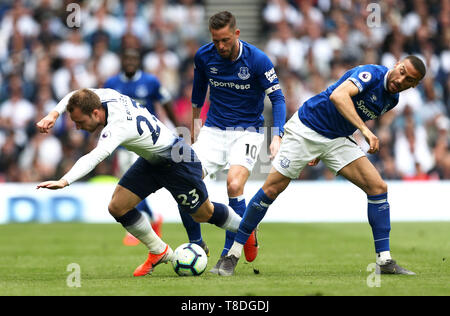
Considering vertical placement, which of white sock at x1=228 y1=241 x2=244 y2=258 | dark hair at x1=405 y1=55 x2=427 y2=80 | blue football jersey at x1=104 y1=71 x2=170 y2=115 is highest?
blue football jersey at x1=104 y1=71 x2=170 y2=115

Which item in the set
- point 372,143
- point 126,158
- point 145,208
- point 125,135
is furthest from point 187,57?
point 372,143

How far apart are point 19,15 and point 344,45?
790 cm

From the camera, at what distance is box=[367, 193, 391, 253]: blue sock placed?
795 centimetres

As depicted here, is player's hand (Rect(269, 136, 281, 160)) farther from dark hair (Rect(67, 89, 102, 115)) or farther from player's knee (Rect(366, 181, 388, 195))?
dark hair (Rect(67, 89, 102, 115))

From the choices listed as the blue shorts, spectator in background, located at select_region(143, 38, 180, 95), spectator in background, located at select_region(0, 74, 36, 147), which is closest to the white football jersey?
the blue shorts

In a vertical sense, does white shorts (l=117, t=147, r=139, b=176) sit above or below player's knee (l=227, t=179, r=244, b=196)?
above

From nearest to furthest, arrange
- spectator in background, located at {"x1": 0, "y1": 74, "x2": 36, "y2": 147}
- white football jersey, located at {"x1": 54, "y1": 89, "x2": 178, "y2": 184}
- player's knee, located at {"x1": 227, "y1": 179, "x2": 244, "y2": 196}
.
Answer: white football jersey, located at {"x1": 54, "y1": 89, "x2": 178, "y2": 184} < player's knee, located at {"x1": 227, "y1": 179, "x2": 244, "y2": 196} < spectator in background, located at {"x1": 0, "y1": 74, "x2": 36, "y2": 147}

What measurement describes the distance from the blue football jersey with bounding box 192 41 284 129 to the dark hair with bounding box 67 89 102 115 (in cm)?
207

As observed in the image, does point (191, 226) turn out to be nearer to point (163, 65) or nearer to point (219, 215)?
point (219, 215)

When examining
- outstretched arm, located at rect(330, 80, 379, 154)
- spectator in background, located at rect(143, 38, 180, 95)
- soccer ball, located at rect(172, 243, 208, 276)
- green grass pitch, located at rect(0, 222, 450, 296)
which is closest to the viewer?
green grass pitch, located at rect(0, 222, 450, 296)

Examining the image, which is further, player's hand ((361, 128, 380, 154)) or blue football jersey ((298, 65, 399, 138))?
blue football jersey ((298, 65, 399, 138))

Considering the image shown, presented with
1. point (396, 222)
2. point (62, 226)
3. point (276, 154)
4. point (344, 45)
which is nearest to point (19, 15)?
point (62, 226)

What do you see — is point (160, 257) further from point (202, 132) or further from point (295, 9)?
point (295, 9)

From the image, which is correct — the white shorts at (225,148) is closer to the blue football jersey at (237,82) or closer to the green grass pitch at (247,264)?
the blue football jersey at (237,82)
